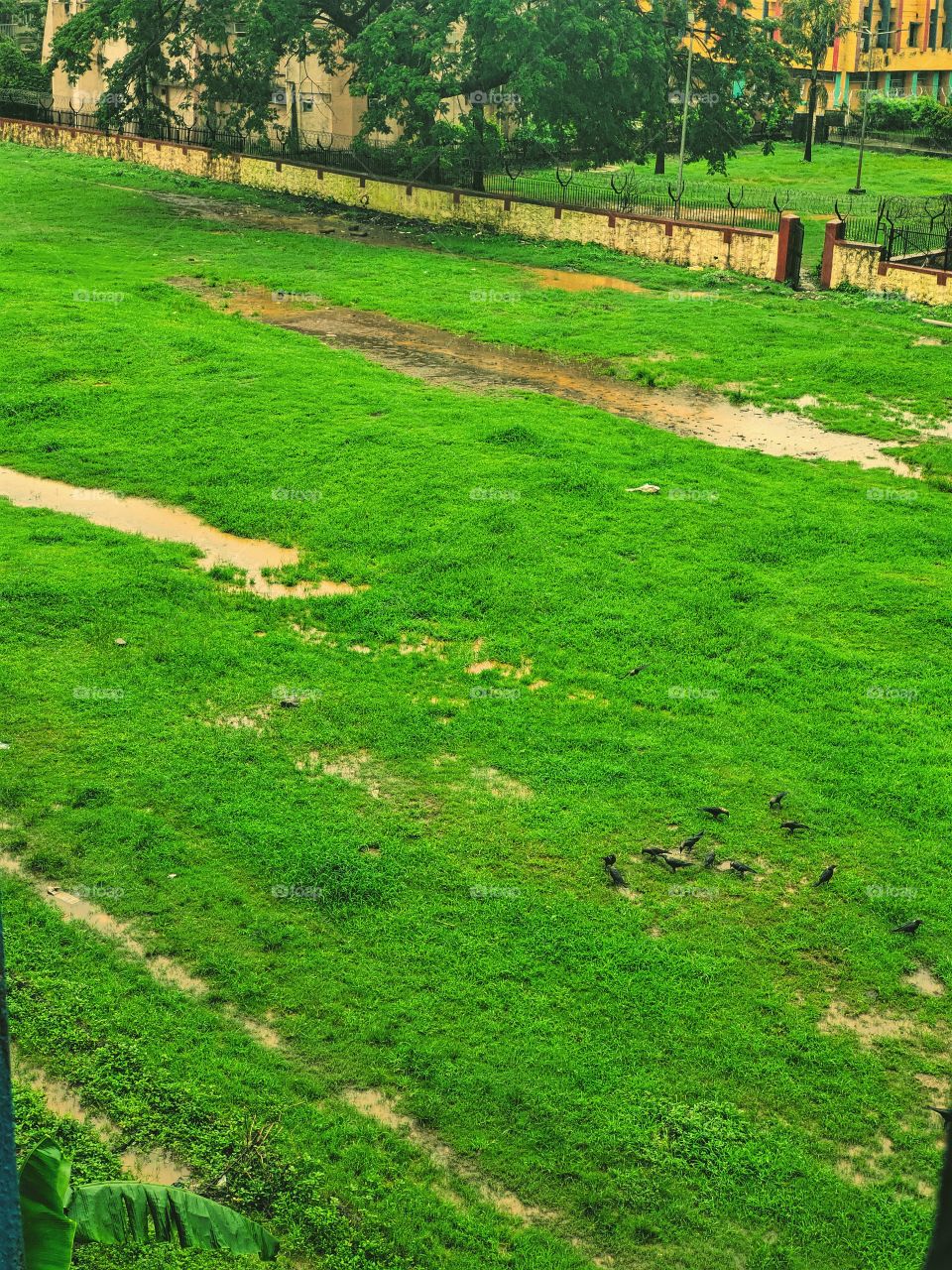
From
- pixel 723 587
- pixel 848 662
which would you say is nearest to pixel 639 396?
pixel 723 587

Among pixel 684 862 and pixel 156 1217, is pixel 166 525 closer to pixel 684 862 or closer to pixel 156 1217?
pixel 684 862

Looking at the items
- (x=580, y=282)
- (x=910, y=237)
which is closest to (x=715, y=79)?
(x=910, y=237)

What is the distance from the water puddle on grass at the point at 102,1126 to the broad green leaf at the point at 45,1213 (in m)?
2.31

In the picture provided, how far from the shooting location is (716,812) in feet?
38.4

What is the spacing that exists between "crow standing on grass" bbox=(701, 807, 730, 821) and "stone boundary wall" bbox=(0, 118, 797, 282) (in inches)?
924

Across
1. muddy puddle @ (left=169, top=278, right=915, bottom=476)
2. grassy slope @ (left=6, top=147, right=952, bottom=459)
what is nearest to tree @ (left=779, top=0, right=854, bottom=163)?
grassy slope @ (left=6, top=147, right=952, bottom=459)

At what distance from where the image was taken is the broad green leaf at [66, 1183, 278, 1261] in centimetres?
607

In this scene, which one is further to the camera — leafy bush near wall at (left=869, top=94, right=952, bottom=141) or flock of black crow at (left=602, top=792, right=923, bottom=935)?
leafy bush near wall at (left=869, top=94, right=952, bottom=141)

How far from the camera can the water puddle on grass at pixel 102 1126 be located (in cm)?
794

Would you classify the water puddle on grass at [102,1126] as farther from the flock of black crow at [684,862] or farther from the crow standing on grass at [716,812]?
the crow standing on grass at [716,812]

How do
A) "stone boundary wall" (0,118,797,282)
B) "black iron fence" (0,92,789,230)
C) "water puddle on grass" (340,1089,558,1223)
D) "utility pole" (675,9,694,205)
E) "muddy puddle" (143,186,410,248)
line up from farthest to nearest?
1. "muddy puddle" (143,186,410,248)
2. "black iron fence" (0,92,789,230)
3. "utility pole" (675,9,694,205)
4. "stone boundary wall" (0,118,797,282)
5. "water puddle on grass" (340,1089,558,1223)

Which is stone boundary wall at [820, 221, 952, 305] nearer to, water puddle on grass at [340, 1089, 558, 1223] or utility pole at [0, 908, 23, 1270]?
water puddle on grass at [340, 1089, 558, 1223]

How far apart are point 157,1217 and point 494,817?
5826 mm

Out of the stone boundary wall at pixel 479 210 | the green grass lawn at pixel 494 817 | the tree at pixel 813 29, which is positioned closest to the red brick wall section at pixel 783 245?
the stone boundary wall at pixel 479 210
